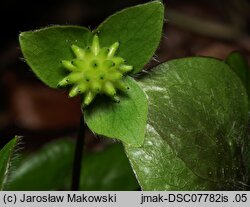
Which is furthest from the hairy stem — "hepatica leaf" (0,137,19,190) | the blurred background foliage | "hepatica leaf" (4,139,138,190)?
the blurred background foliage

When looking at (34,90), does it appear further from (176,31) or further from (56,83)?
(56,83)

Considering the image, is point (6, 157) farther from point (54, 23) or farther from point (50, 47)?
point (54, 23)

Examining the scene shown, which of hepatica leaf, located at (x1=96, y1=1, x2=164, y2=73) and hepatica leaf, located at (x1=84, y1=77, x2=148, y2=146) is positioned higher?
hepatica leaf, located at (x1=96, y1=1, x2=164, y2=73)

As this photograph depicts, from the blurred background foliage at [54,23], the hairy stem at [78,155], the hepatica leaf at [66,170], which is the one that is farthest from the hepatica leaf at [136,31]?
the blurred background foliage at [54,23]

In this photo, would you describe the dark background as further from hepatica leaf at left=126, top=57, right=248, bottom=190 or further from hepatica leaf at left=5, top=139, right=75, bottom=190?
hepatica leaf at left=126, top=57, right=248, bottom=190

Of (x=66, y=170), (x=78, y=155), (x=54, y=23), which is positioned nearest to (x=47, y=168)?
(x=66, y=170)
